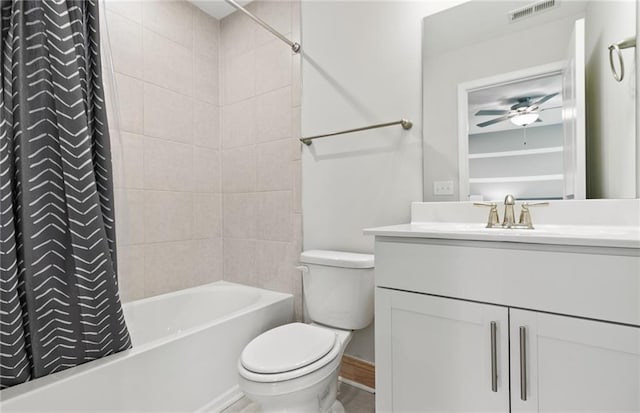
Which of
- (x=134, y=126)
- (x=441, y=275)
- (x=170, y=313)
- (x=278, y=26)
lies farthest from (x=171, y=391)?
(x=278, y=26)

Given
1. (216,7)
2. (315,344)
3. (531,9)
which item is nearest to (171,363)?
(315,344)

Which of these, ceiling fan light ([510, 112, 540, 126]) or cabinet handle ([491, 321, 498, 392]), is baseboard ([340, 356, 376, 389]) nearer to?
cabinet handle ([491, 321, 498, 392])

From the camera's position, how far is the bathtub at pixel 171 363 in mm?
1085

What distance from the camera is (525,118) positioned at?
51.4 inches

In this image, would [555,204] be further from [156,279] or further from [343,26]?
[156,279]

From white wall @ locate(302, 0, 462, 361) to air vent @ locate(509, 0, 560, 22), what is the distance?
0.27m

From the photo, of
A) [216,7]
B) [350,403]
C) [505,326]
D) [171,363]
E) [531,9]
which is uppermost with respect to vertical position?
[216,7]

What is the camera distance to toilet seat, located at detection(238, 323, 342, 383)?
3.84ft

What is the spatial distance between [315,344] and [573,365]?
872 mm

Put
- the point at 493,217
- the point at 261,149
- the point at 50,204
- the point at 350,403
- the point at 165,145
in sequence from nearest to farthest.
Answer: the point at 50,204, the point at 493,217, the point at 350,403, the point at 165,145, the point at 261,149

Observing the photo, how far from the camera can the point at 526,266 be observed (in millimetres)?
856

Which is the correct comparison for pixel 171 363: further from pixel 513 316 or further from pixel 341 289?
pixel 513 316

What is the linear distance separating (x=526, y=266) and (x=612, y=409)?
365mm

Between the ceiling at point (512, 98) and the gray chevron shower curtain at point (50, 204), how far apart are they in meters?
1.57
